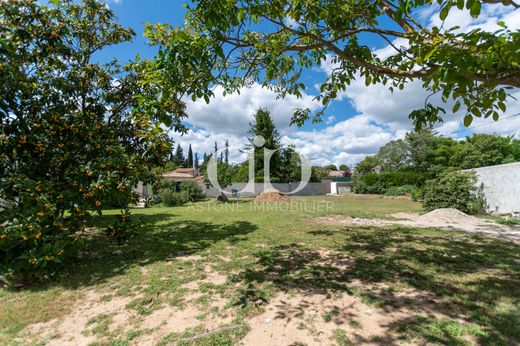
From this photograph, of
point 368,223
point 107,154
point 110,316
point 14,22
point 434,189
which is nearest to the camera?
point 110,316

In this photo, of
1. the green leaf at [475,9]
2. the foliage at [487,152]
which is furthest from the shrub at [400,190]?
the green leaf at [475,9]

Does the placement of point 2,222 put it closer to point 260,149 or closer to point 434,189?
point 434,189

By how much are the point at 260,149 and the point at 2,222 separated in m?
26.8

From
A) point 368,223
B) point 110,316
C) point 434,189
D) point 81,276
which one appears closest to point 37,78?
point 81,276

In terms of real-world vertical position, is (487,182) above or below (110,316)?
above

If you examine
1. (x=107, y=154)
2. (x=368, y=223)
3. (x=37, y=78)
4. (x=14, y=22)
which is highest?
(x=14, y=22)

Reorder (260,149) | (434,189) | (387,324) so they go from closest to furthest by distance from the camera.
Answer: (387,324), (434,189), (260,149)

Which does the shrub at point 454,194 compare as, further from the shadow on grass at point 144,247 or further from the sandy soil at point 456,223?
the shadow on grass at point 144,247

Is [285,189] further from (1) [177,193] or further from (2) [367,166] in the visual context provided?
(2) [367,166]

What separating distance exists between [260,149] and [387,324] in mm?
27628

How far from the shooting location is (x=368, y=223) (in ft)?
27.9

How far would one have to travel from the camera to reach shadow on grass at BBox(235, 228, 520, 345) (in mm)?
2416

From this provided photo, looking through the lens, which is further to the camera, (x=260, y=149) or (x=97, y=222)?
(x=260, y=149)

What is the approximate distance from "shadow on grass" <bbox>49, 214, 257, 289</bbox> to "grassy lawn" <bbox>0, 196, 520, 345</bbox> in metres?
0.04
